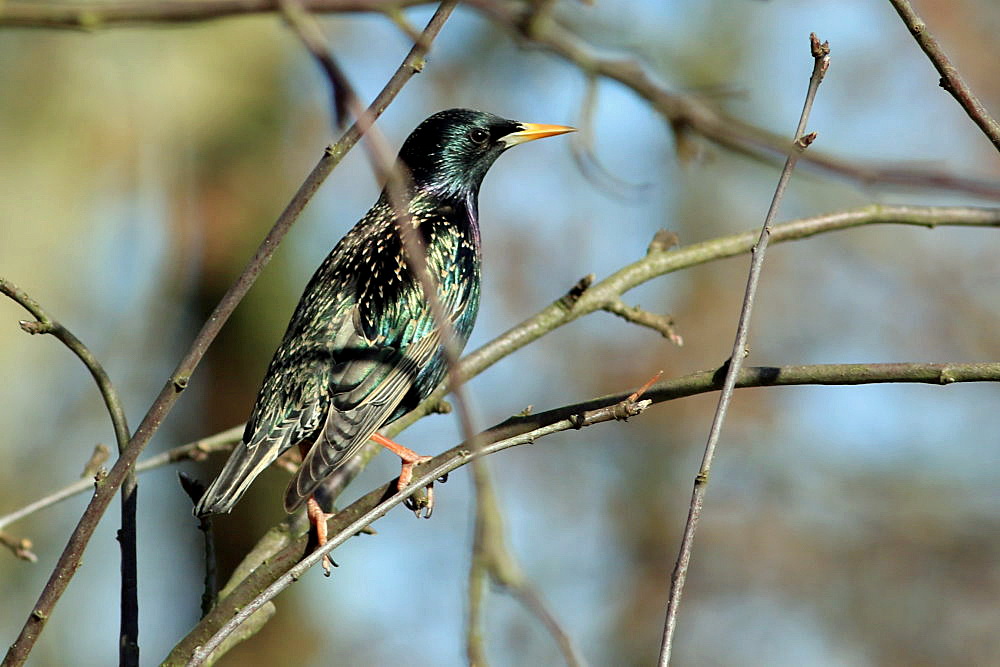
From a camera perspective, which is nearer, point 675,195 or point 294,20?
point 294,20

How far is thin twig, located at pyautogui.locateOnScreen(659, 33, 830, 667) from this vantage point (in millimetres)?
1955

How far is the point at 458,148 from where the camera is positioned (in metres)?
4.93

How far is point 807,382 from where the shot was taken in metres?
2.61

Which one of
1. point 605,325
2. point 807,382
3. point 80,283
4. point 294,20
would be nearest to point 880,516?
point 605,325

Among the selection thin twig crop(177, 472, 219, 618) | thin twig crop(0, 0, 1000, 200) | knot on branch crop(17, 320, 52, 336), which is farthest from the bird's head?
knot on branch crop(17, 320, 52, 336)

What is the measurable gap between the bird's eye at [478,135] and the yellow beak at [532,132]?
7 cm

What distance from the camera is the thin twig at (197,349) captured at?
6.44ft

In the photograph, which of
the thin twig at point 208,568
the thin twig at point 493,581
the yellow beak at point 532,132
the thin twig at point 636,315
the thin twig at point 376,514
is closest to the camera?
the thin twig at point 493,581

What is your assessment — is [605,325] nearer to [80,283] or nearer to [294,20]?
[80,283]

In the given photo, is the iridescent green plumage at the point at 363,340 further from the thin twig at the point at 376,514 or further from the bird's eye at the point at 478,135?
the thin twig at the point at 376,514

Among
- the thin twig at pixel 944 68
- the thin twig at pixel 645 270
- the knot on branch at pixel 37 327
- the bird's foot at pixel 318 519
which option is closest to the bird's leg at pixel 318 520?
the bird's foot at pixel 318 519

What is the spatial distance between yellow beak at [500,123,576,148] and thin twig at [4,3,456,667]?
2305 millimetres

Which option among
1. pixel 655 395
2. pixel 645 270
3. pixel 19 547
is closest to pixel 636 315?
pixel 645 270

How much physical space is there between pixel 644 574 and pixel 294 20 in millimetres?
11590
